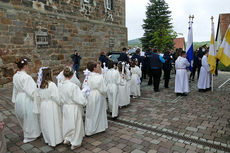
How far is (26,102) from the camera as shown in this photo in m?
3.81

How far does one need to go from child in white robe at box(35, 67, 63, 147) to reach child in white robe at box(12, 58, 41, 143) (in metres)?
0.25

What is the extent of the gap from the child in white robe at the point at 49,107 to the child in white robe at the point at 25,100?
250 millimetres

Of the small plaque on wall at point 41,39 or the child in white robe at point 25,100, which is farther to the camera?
the small plaque on wall at point 41,39

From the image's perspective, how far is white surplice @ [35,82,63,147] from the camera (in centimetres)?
357

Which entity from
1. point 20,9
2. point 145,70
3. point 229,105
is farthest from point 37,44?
point 229,105

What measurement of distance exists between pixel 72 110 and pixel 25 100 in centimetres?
114

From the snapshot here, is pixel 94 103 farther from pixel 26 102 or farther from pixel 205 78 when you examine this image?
pixel 205 78

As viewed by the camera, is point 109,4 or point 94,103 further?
point 109,4

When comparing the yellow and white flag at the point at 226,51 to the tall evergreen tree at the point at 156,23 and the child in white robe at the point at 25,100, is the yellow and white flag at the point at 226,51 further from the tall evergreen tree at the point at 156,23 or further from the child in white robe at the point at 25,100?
the tall evergreen tree at the point at 156,23

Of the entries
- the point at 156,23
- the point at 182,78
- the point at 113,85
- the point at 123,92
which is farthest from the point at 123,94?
the point at 156,23

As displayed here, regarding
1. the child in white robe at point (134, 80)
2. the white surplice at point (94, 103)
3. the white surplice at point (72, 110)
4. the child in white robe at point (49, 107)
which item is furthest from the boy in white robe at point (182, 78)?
the child in white robe at point (49, 107)

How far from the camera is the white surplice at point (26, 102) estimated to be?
3684mm

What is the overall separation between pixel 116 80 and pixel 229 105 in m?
4.34

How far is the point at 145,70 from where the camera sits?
1203cm
